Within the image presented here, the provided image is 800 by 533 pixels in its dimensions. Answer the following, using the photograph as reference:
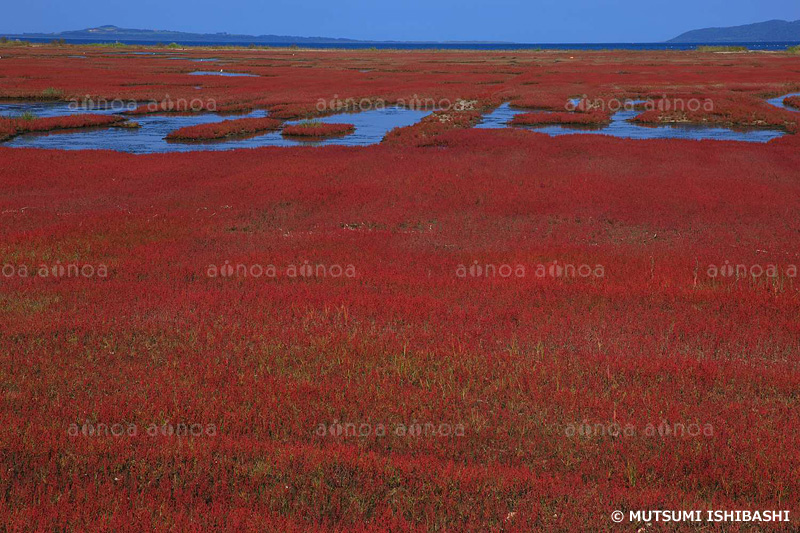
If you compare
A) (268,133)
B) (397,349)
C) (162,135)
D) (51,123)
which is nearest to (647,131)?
(268,133)

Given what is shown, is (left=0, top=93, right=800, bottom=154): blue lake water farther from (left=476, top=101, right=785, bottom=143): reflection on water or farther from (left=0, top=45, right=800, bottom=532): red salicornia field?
(left=0, top=45, right=800, bottom=532): red salicornia field

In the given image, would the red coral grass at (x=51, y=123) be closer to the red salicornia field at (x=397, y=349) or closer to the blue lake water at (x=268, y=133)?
the blue lake water at (x=268, y=133)

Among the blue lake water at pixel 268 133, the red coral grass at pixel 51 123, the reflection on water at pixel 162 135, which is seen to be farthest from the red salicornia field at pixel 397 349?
the red coral grass at pixel 51 123

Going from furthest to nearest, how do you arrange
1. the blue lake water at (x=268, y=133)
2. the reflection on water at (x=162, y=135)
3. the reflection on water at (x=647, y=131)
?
the reflection on water at (x=647, y=131), the blue lake water at (x=268, y=133), the reflection on water at (x=162, y=135)

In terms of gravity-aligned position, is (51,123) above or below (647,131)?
above

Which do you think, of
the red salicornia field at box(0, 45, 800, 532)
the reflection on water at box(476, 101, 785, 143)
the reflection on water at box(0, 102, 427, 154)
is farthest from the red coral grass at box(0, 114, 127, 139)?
the reflection on water at box(476, 101, 785, 143)

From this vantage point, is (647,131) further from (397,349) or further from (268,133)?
(397,349)
